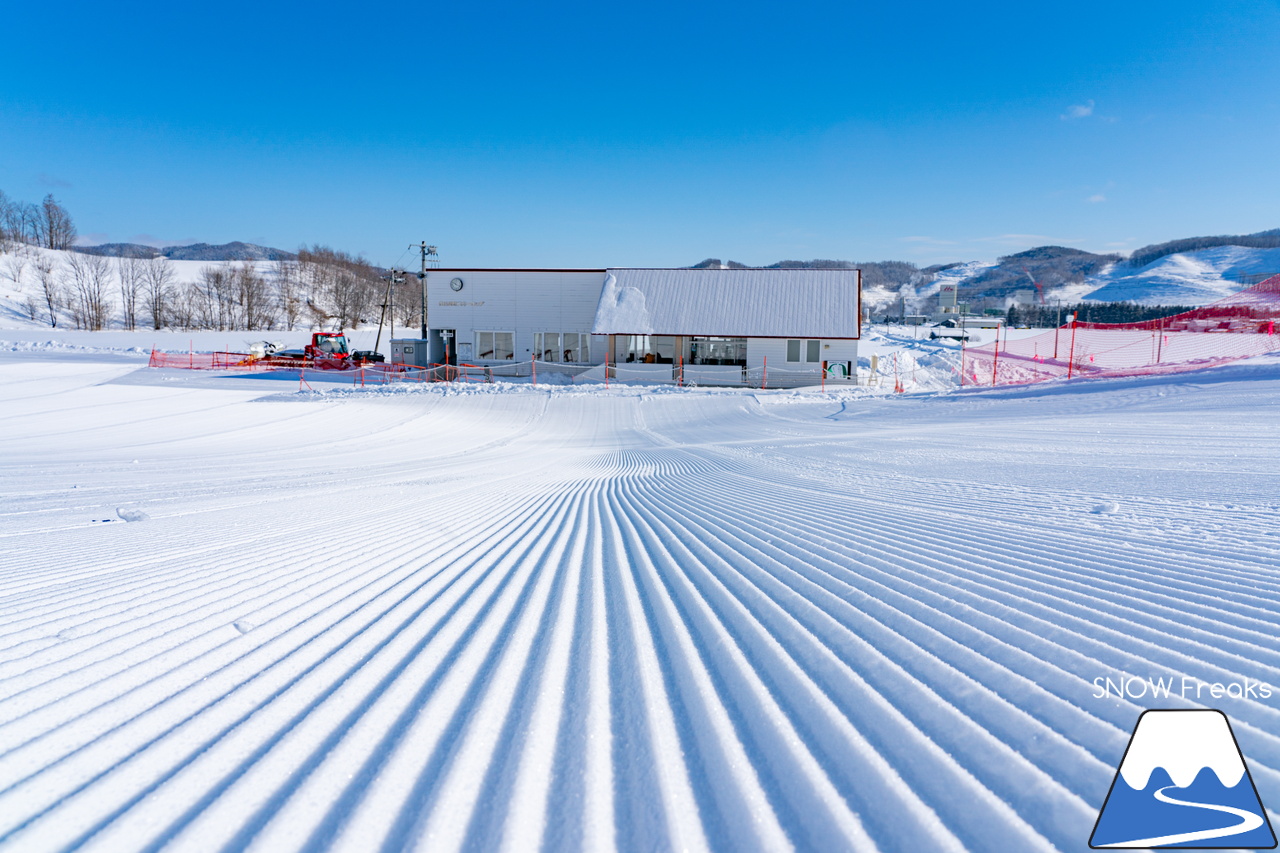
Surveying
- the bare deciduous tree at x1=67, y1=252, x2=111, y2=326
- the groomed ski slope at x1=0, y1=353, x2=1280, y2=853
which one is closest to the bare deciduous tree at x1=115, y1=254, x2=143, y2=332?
the bare deciduous tree at x1=67, y1=252, x2=111, y2=326

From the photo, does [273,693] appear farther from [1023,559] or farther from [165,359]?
[165,359]

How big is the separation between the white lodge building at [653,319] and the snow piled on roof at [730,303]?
6 centimetres

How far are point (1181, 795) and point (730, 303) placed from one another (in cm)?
3548

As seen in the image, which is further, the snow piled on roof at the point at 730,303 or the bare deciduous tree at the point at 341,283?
the bare deciduous tree at the point at 341,283

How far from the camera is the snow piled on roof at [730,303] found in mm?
34562

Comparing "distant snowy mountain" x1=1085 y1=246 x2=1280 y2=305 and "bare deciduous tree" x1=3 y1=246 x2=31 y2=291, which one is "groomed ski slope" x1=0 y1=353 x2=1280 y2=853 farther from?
"distant snowy mountain" x1=1085 y1=246 x2=1280 y2=305

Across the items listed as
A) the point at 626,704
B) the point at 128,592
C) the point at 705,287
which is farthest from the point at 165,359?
the point at 626,704

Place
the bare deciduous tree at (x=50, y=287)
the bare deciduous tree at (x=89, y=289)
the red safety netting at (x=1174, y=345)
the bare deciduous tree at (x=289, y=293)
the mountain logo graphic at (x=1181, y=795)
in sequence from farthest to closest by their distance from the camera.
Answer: the bare deciduous tree at (x=289, y=293) → the bare deciduous tree at (x=89, y=289) → the bare deciduous tree at (x=50, y=287) → the red safety netting at (x=1174, y=345) → the mountain logo graphic at (x=1181, y=795)

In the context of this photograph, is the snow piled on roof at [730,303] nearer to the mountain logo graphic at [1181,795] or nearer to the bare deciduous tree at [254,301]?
the mountain logo graphic at [1181,795]

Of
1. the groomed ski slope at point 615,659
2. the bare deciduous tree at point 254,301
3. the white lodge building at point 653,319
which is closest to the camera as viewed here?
the groomed ski slope at point 615,659

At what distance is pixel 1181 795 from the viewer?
1.86m

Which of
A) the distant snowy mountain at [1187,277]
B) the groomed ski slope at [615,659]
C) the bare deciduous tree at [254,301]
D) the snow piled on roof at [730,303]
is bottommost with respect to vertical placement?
the groomed ski slope at [615,659]

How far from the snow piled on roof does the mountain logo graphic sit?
3312cm

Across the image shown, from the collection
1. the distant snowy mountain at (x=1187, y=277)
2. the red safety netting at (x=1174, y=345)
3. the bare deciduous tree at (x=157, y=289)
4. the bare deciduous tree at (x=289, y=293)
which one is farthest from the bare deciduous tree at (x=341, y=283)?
the distant snowy mountain at (x=1187, y=277)
